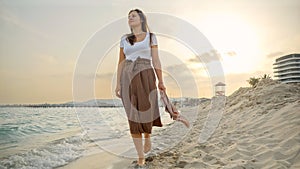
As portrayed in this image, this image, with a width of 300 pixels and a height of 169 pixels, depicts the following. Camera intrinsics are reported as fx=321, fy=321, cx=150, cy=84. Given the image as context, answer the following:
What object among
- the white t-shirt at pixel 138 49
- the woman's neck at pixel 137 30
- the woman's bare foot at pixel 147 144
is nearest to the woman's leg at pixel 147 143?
the woman's bare foot at pixel 147 144

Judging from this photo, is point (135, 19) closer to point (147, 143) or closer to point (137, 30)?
point (137, 30)

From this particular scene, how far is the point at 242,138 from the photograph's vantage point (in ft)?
6.81

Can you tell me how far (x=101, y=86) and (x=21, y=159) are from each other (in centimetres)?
73

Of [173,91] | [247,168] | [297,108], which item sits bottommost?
[247,168]

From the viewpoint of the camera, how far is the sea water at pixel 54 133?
2121 millimetres

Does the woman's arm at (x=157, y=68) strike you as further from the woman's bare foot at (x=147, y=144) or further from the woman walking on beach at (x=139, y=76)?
the woman's bare foot at (x=147, y=144)

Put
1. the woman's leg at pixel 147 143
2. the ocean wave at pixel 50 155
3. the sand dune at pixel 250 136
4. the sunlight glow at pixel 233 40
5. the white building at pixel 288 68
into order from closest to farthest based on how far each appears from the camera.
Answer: the sand dune at pixel 250 136 < the woman's leg at pixel 147 143 < the ocean wave at pixel 50 155 < the sunlight glow at pixel 233 40 < the white building at pixel 288 68

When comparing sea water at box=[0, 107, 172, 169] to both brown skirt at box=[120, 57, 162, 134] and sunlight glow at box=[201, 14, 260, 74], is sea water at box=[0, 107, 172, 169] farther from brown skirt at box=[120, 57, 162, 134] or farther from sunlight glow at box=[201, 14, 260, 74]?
sunlight glow at box=[201, 14, 260, 74]

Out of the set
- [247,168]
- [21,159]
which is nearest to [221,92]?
[247,168]

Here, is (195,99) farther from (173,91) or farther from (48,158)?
(48,158)

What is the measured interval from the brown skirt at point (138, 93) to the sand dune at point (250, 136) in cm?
25

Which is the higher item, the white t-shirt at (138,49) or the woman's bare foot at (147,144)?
the white t-shirt at (138,49)

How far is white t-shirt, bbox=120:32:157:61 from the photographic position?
1751 millimetres

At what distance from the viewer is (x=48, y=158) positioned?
212 centimetres
